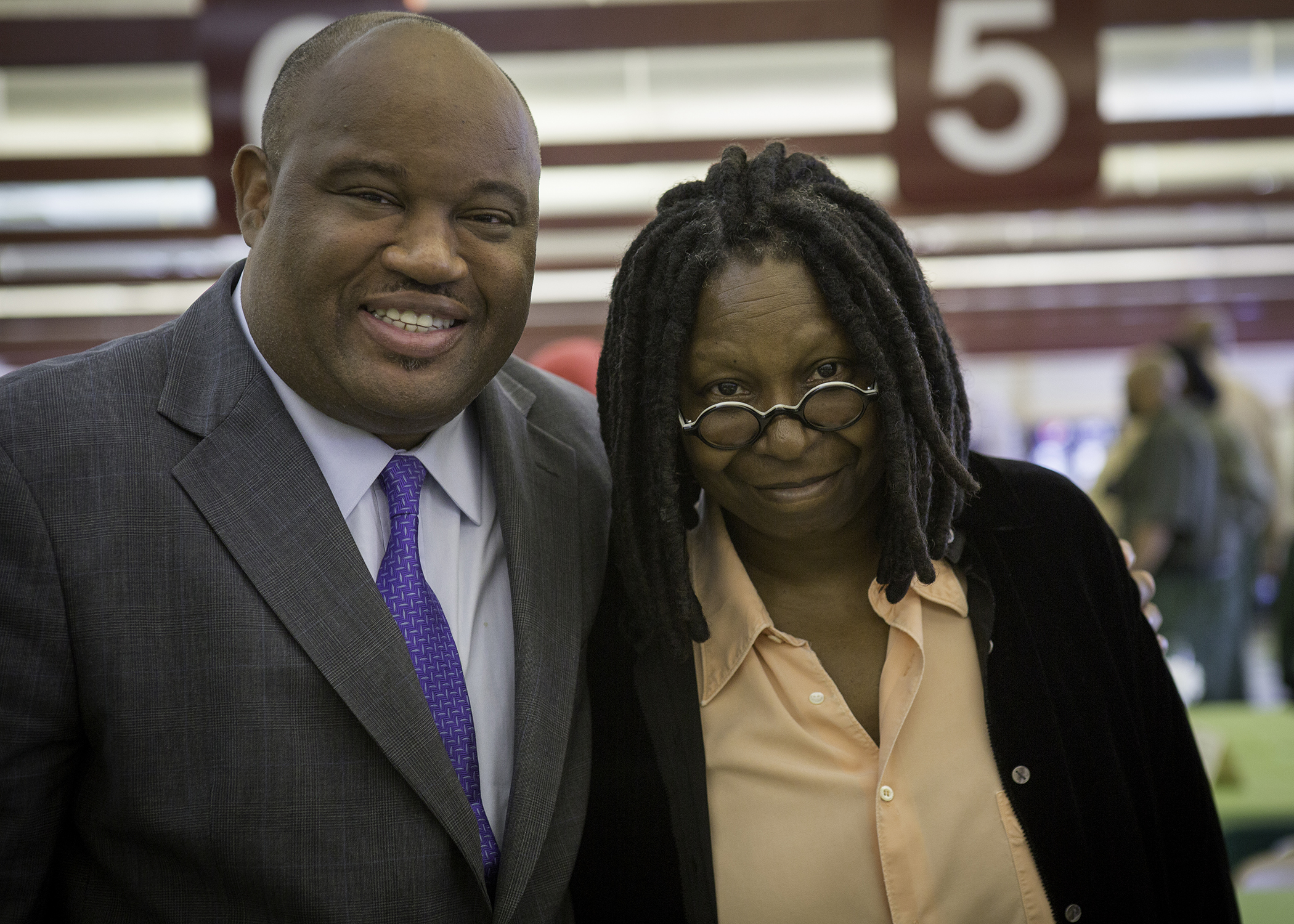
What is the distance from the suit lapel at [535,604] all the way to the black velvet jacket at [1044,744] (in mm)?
155

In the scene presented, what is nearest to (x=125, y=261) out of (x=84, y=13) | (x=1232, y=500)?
(x=84, y=13)

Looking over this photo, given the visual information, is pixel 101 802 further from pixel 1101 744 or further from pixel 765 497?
pixel 1101 744

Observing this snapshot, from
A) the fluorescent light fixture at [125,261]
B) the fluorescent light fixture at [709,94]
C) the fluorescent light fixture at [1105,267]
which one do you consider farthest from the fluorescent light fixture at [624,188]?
the fluorescent light fixture at [125,261]

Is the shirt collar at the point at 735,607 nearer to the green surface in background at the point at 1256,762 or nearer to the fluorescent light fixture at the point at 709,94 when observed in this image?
the green surface in background at the point at 1256,762

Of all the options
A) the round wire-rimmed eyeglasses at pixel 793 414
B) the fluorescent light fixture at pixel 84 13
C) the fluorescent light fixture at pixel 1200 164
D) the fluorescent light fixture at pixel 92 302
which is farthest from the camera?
the fluorescent light fixture at pixel 92 302

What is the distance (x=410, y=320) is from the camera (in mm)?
1471

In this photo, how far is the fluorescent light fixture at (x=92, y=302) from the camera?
9805 mm

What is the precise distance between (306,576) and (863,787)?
2.78 ft

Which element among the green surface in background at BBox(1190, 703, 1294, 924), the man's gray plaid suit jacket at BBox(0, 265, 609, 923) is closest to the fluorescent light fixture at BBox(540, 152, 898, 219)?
the green surface in background at BBox(1190, 703, 1294, 924)

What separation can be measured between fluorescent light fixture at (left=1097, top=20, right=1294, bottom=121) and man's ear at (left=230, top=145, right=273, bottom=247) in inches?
163

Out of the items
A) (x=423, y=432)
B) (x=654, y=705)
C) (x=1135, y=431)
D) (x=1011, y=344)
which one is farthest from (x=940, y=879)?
(x=1011, y=344)

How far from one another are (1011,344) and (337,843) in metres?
9.61

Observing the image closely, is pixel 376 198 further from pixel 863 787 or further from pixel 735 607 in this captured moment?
pixel 863 787

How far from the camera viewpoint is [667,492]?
167 centimetres
